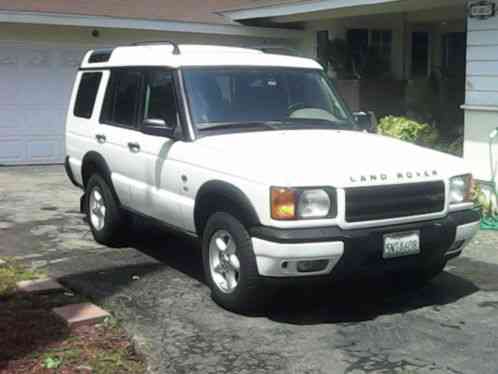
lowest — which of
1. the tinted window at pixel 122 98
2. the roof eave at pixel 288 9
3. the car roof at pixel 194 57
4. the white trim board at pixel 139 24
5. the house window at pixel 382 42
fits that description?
the tinted window at pixel 122 98

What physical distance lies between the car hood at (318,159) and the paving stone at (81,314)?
1.35 m

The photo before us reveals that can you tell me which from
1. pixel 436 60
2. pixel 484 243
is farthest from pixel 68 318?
pixel 436 60

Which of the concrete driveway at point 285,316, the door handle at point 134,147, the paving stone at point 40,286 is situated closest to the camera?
the concrete driveway at point 285,316

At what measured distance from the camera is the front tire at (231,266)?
5.21 meters

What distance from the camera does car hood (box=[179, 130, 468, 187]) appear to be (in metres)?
5.06

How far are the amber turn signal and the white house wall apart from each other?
211 inches

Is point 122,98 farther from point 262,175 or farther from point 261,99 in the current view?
point 262,175

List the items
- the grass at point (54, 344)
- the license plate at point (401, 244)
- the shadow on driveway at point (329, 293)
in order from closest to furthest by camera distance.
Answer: the grass at point (54, 344) < the license plate at point (401, 244) < the shadow on driveway at point (329, 293)

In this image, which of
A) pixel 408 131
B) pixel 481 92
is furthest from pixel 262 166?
pixel 408 131

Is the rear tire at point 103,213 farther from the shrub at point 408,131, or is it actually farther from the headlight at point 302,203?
the shrub at point 408,131

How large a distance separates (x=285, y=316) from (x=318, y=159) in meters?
1.20

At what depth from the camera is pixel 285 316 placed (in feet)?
18.0

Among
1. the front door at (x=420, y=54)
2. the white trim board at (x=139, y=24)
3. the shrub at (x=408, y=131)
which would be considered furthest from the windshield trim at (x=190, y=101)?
the front door at (x=420, y=54)

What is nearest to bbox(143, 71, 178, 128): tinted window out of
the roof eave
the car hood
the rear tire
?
the car hood
